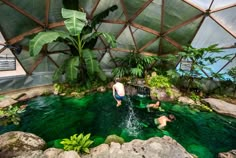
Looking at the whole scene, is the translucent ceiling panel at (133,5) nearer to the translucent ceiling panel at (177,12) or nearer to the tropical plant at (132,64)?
the translucent ceiling panel at (177,12)

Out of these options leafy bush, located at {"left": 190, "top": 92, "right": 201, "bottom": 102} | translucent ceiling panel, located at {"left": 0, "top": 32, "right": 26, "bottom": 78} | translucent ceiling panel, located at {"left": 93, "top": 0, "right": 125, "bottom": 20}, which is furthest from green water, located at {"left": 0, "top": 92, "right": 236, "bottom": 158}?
translucent ceiling panel, located at {"left": 93, "top": 0, "right": 125, "bottom": 20}

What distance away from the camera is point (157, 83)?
9461 mm

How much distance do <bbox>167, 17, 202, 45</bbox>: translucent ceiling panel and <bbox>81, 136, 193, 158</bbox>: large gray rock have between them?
7537 millimetres

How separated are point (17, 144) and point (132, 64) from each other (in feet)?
28.4

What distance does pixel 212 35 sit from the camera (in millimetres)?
8742

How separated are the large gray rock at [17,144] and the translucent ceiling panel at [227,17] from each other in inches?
380

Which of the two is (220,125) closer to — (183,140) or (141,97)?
(183,140)

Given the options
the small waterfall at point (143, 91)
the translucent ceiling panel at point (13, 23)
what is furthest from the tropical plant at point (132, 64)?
the translucent ceiling panel at point (13, 23)

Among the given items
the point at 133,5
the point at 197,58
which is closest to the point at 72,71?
the point at 133,5

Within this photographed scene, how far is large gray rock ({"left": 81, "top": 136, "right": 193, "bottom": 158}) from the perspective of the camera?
3372 mm

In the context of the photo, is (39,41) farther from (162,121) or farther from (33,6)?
(162,121)

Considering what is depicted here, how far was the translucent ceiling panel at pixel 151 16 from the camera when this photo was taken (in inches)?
321

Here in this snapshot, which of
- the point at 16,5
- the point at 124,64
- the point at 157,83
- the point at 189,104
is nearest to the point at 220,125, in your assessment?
the point at 189,104

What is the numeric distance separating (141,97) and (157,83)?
4.74ft
